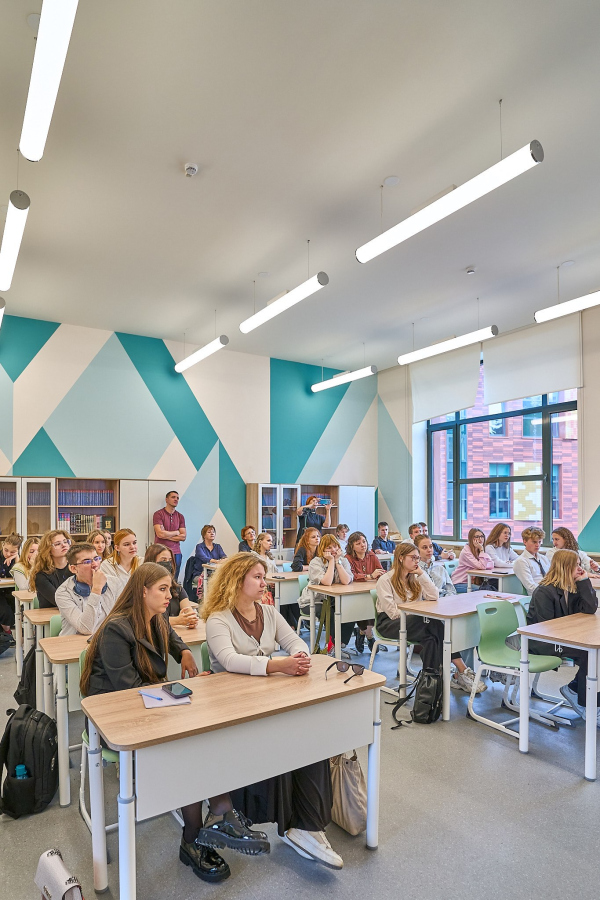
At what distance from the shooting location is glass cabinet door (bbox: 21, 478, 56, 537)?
7066 mm

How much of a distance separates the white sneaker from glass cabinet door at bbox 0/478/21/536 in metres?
5.71

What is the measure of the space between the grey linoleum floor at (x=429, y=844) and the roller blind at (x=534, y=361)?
5.27m

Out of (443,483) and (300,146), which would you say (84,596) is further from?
(443,483)

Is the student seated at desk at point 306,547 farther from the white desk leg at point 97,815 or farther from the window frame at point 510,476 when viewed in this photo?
the white desk leg at point 97,815

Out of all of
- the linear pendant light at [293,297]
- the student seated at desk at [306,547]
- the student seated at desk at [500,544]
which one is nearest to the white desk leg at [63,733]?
the linear pendant light at [293,297]

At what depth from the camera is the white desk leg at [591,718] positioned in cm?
320

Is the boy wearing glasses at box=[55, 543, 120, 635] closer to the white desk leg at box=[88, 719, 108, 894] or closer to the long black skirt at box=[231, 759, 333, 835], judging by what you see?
the white desk leg at box=[88, 719, 108, 894]

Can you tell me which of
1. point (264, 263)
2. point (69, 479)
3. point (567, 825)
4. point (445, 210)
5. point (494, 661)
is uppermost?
point (264, 263)

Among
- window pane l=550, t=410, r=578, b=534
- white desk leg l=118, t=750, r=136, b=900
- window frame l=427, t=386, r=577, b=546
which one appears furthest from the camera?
window frame l=427, t=386, r=577, b=546

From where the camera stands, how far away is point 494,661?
3916mm

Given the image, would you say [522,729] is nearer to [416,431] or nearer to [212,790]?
[212,790]

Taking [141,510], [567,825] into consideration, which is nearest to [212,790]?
[567,825]

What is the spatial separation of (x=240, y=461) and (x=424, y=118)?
20.7 feet

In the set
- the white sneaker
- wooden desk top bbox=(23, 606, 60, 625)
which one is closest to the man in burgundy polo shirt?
wooden desk top bbox=(23, 606, 60, 625)
